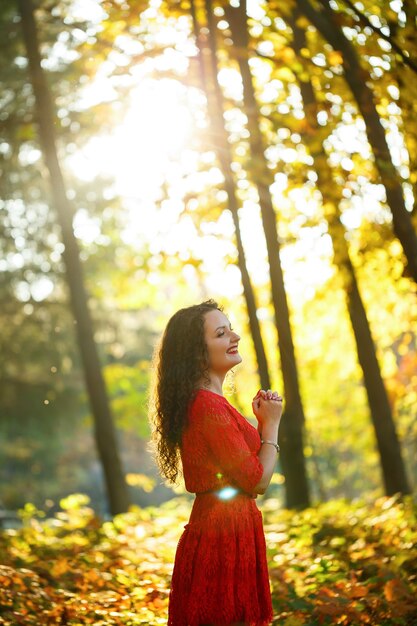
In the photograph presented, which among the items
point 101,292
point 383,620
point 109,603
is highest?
point 101,292

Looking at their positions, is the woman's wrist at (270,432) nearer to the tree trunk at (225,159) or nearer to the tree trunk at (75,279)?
the tree trunk at (225,159)

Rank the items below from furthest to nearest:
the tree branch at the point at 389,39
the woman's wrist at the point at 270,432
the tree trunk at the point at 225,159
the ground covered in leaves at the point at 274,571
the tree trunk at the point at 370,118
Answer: the tree trunk at the point at 225,159
the tree trunk at the point at 370,118
the tree branch at the point at 389,39
the ground covered in leaves at the point at 274,571
the woman's wrist at the point at 270,432

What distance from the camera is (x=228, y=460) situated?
4.00 m

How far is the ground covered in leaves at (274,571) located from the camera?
5.91m

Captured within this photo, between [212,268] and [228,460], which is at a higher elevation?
[212,268]

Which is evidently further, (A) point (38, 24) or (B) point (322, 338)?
(B) point (322, 338)

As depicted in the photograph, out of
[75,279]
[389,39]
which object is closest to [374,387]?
[75,279]

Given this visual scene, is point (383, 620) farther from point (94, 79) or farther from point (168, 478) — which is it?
point (94, 79)

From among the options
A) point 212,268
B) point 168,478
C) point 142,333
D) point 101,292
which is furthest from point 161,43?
point 142,333

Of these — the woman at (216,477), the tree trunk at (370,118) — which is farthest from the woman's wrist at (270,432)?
the tree trunk at (370,118)

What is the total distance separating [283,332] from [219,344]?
24.8 ft

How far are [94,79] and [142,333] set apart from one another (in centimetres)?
1406

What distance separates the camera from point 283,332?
11781mm

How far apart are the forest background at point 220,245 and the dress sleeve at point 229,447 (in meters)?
0.78
